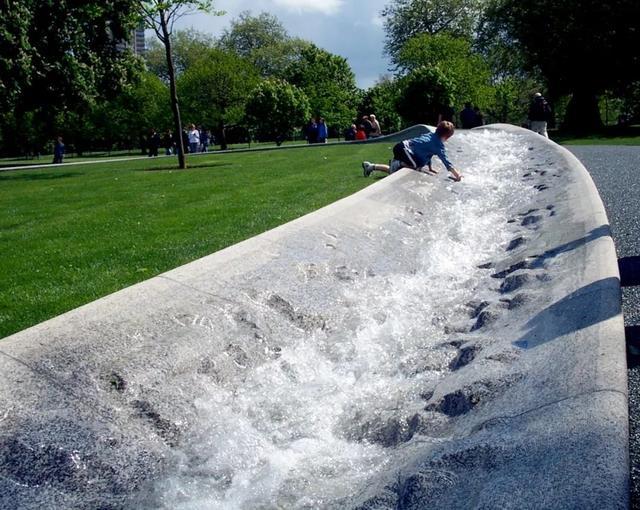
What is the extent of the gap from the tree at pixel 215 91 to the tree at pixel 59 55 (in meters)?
23.5

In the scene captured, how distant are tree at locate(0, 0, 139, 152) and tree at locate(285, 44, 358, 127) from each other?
24.8m

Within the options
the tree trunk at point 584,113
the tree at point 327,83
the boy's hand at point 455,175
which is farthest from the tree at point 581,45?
the boy's hand at point 455,175

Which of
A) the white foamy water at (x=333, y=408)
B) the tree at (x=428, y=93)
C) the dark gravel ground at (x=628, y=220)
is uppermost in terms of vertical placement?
the tree at (x=428, y=93)

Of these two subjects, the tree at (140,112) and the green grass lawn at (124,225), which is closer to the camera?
the green grass lawn at (124,225)

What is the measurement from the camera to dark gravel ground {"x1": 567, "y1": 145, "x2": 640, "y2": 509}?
3.28 m

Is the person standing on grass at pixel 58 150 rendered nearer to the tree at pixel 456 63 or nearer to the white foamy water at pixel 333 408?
the tree at pixel 456 63

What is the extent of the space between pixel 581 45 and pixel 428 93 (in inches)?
336

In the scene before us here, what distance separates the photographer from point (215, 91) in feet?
184

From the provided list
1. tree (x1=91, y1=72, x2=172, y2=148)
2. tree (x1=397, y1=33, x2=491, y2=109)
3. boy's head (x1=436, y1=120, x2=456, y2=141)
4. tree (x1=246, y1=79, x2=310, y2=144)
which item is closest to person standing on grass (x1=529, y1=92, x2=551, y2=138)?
boy's head (x1=436, y1=120, x2=456, y2=141)

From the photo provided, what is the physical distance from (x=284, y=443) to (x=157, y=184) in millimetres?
11656

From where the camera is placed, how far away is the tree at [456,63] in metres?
43.8

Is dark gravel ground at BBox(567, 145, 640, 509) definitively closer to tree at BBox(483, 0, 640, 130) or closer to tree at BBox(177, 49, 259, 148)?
tree at BBox(483, 0, 640, 130)

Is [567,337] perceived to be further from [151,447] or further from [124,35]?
[124,35]

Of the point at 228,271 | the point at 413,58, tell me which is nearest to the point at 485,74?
the point at 413,58
